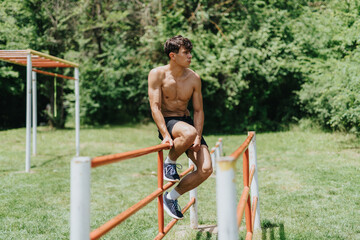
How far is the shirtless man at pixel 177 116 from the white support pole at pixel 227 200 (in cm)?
160

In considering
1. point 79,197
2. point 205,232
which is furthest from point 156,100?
point 79,197

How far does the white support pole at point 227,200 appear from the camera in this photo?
5.57ft

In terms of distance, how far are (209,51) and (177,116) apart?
1288cm

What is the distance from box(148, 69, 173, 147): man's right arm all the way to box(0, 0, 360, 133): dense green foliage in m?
11.4

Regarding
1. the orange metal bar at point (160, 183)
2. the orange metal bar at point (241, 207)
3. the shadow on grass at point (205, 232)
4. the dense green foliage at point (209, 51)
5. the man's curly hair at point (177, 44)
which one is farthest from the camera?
the dense green foliage at point (209, 51)

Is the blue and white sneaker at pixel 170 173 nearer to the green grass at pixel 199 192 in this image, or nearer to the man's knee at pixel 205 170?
the man's knee at pixel 205 170

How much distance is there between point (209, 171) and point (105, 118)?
1812 centimetres

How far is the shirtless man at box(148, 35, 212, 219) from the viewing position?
134 inches

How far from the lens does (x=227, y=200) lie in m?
1.72

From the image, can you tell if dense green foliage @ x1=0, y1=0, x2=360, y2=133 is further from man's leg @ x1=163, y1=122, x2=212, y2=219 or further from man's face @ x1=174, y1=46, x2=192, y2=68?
man's leg @ x1=163, y1=122, x2=212, y2=219

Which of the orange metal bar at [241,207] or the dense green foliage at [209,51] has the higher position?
the dense green foliage at [209,51]

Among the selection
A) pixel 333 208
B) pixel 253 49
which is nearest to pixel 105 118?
pixel 253 49

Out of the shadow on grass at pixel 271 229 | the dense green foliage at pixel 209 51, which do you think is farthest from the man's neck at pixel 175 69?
the dense green foliage at pixel 209 51

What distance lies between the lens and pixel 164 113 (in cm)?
372
